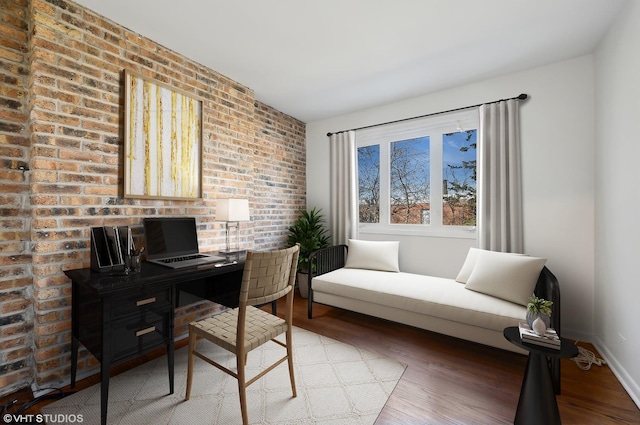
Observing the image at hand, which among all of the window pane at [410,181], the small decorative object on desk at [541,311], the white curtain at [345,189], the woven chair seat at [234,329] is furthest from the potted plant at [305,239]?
the small decorative object on desk at [541,311]

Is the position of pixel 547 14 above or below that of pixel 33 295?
above

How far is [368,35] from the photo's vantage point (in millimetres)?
2227

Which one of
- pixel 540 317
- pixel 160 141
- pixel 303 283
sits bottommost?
pixel 303 283

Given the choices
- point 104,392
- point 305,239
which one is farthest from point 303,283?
point 104,392

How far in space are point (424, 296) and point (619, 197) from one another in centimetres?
158

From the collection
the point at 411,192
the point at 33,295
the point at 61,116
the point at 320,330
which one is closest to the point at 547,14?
the point at 411,192

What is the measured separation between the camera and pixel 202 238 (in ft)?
8.89

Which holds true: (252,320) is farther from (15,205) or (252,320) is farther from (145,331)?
(15,205)

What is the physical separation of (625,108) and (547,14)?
0.86 meters

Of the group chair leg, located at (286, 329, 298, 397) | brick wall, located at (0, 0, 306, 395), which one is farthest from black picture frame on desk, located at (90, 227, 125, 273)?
chair leg, located at (286, 329, 298, 397)

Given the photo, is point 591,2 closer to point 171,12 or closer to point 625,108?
point 625,108

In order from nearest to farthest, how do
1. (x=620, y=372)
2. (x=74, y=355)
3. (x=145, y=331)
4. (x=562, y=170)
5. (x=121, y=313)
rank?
(x=121, y=313)
(x=145, y=331)
(x=74, y=355)
(x=620, y=372)
(x=562, y=170)

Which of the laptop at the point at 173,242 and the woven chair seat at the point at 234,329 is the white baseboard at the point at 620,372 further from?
the laptop at the point at 173,242

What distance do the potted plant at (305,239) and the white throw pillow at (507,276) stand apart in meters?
1.96
